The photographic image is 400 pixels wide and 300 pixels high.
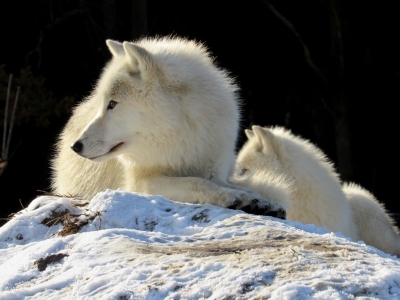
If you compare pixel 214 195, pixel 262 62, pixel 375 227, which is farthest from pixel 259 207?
pixel 262 62

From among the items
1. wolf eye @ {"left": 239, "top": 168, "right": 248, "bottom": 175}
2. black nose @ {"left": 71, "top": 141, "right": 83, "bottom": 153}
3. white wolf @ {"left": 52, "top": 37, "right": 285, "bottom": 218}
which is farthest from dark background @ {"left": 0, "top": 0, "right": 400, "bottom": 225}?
black nose @ {"left": 71, "top": 141, "right": 83, "bottom": 153}

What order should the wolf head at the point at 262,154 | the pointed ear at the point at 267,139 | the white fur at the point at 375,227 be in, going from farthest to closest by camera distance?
the white fur at the point at 375,227
the pointed ear at the point at 267,139
the wolf head at the point at 262,154

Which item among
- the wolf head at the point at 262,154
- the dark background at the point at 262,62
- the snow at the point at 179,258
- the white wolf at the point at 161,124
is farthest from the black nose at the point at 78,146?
the dark background at the point at 262,62

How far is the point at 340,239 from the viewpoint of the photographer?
9.64ft

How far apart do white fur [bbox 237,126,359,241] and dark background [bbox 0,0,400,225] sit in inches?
214

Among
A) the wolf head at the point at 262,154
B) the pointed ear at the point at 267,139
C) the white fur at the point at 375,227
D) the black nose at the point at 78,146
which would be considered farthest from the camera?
the white fur at the point at 375,227

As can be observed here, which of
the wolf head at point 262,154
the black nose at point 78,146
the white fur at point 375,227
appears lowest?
the white fur at point 375,227

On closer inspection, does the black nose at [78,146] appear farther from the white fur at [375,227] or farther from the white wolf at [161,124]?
the white fur at [375,227]

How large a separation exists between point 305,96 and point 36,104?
541cm

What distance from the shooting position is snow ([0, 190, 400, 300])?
2.23 metres

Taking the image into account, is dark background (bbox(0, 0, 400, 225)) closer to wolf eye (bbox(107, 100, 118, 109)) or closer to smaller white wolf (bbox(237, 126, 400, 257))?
smaller white wolf (bbox(237, 126, 400, 257))

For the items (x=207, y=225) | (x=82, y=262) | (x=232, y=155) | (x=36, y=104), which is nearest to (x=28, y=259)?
(x=82, y=262)

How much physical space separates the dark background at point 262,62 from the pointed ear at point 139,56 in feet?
21.2

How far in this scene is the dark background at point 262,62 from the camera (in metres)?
11.6
